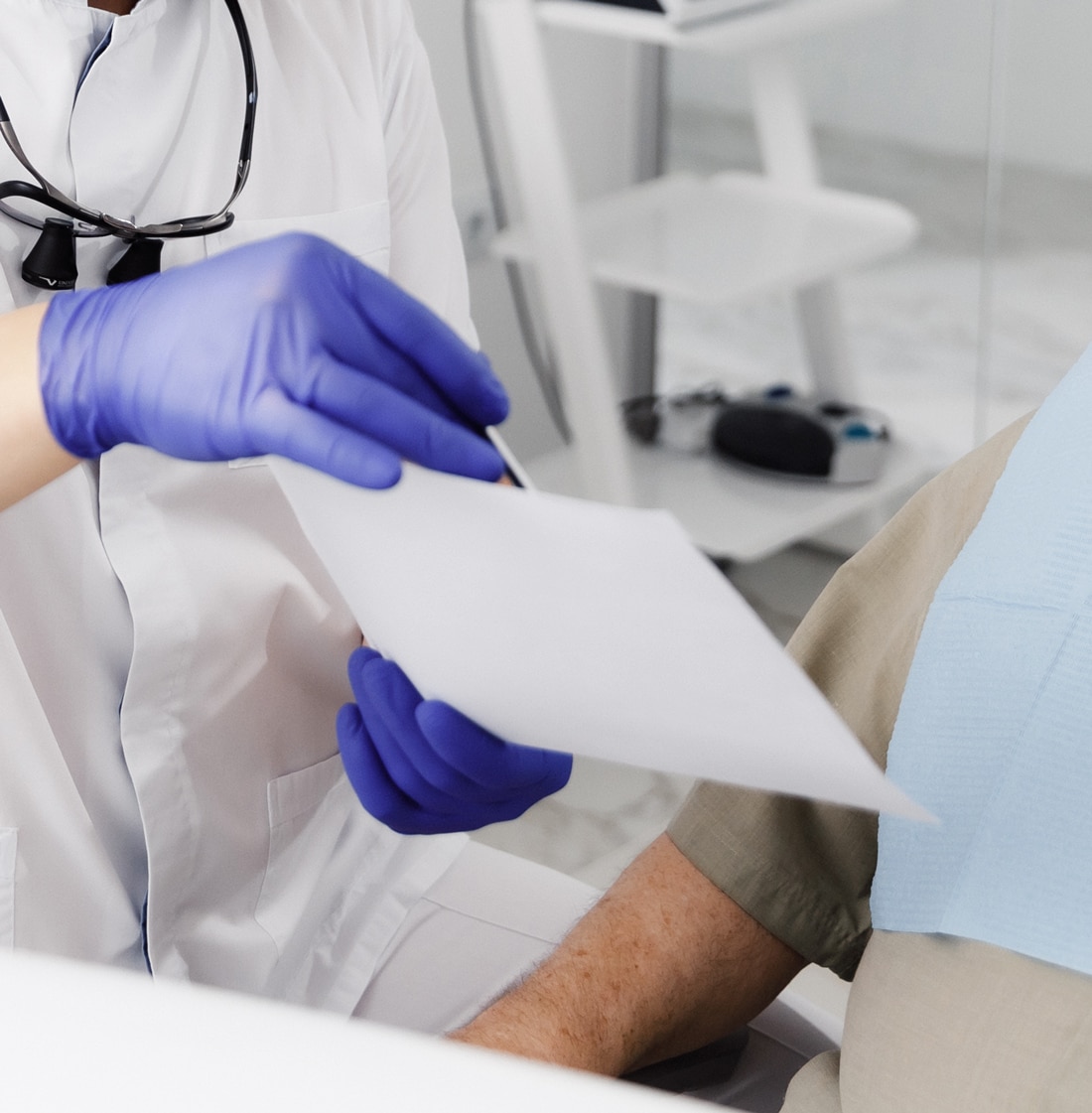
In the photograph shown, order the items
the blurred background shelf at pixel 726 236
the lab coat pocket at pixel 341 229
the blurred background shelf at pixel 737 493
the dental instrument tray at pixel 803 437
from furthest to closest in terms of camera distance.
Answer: the dental instrument tray at pixel 803 437, the blurred background shelf at pixel 737 493, the blurred background shelf at pixel 726 236, the lab coat pocket at pixel 341 229

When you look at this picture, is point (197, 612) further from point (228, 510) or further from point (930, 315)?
point (930, 315)

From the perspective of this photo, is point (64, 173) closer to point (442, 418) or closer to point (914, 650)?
point (442, 418)

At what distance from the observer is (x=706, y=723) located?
520 mm

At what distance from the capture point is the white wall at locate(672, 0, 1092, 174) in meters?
2.36

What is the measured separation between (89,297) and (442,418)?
19 centimetres

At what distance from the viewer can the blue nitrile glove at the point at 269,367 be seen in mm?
601

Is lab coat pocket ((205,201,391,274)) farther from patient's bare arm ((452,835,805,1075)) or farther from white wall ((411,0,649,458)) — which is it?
white wall ((411,0,649,458))

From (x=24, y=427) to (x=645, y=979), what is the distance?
0.45m

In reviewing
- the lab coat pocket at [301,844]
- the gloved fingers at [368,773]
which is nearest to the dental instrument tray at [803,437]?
the lab coat pocket at [301,844]

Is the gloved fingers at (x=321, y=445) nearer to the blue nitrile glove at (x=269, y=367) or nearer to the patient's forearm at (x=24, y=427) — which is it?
the blue nitrile glove at (x=269, y=367)

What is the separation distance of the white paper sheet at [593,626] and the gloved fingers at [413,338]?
8 cm

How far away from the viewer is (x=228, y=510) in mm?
888

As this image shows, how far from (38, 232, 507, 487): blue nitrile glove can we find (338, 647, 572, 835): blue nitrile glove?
163 mm

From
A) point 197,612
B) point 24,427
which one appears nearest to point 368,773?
point 197,612
